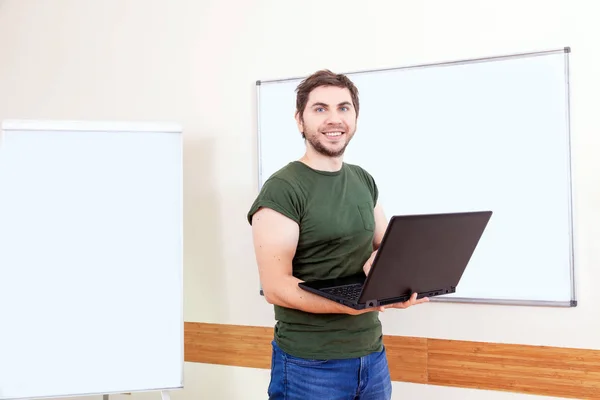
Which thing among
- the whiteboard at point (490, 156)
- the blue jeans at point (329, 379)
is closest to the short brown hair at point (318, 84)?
the whiteboard at point (490, 156)

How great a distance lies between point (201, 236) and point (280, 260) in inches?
41.1

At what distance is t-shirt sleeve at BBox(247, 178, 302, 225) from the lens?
4.84ft

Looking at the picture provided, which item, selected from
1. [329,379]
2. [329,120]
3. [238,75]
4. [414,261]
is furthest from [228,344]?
[414,261]

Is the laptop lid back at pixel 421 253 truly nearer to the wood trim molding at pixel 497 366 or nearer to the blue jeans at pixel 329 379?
the blue jeans at pixel 329 379

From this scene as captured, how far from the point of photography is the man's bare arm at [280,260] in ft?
4.71

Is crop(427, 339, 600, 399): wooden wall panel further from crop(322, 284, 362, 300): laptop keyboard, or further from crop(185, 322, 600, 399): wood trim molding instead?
crop(322, 284, 362, 300): laptop keyboard

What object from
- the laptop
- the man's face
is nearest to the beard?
the man's face

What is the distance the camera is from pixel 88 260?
204 centimetres

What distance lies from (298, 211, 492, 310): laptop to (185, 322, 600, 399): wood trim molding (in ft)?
2.19

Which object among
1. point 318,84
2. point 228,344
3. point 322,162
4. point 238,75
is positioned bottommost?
point 228,344

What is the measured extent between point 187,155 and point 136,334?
781 millimetres

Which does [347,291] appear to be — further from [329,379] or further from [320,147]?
[320,147]

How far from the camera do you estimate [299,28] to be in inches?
89.2

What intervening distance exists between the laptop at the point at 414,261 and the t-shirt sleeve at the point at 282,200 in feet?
0.60
